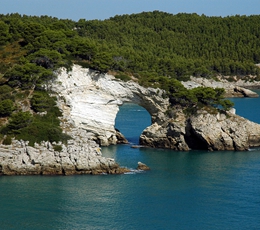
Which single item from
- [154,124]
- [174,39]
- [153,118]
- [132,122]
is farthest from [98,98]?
[174,39]

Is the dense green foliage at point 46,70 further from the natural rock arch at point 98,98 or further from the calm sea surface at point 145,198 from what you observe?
the calm sea surface at point 145,198

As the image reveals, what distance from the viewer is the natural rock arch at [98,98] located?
5822cm

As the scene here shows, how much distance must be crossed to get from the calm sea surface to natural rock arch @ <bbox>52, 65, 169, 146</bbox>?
24.9ft

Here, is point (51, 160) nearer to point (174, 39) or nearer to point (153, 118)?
point (153, 118)

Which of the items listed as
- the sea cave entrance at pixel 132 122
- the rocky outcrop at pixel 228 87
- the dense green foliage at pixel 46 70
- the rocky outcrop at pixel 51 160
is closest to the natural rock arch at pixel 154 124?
the dense green foliage at pixel 46 70

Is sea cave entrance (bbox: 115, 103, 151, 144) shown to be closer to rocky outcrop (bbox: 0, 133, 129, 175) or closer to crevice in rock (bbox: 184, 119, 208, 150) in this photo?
crevice in rock (bbox: 184, 119, 208, 150)

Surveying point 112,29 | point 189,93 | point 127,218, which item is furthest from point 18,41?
point 112,29

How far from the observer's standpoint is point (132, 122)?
8456 cm

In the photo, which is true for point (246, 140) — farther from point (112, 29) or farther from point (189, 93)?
point (112, 29)

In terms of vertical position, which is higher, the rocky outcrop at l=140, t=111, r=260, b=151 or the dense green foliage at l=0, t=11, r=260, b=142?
the dense green foliage at l=0, t=11, r=260, b=142

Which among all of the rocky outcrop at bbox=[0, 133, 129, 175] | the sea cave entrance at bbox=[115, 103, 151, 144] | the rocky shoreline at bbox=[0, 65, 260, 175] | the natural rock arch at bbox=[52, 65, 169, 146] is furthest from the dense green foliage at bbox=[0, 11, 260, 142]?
the sea cave entrance at bbox=[115, 103, 151, 144]

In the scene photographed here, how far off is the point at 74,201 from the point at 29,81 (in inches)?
763

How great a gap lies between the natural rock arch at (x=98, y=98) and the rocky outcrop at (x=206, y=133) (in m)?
2.52

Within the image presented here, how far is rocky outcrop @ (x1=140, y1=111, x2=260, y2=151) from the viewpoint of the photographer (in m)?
59.3
